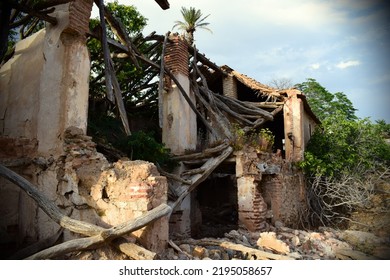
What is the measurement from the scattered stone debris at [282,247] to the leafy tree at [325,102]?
1314 cm

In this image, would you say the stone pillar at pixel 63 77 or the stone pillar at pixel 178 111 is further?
the stone pillar at pixel 178 111

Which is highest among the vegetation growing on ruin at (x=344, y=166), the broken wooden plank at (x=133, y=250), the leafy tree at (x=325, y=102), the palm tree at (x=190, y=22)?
the palm tree at (x=190, y=22)

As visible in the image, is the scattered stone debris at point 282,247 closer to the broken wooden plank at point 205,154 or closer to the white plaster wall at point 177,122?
the broken wooden plank at point 205,154

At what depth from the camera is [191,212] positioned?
9.05 m

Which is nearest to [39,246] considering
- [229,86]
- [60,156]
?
[60,156]

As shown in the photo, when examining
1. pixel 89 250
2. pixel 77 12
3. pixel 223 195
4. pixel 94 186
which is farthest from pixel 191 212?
pixel 77 12

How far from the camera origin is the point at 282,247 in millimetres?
5059

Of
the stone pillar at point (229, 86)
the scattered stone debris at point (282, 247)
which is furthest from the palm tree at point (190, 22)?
the scattered stone debris at point (282, 247)

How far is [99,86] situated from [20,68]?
139 inches

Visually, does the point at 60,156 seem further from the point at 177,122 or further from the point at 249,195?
the point at 249,195

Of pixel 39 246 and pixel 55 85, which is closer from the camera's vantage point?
pixel 39 246

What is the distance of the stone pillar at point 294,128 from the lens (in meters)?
10.2

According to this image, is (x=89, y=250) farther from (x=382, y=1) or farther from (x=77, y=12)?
(x=382, y=1)

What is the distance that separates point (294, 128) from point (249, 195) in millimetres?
3951
